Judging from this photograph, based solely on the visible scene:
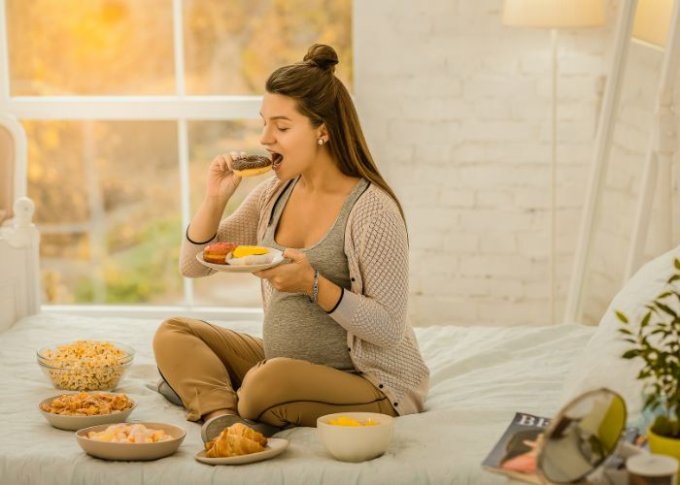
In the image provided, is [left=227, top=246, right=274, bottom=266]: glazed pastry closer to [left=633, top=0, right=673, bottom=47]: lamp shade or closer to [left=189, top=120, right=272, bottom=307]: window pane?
[left=633, top=0, right=673, bottom=47]: lamp shade

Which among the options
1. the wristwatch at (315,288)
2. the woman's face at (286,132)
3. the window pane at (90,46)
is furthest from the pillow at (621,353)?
the window pane at (90,46)

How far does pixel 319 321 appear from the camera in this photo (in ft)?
8.67

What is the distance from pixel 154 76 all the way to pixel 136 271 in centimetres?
111

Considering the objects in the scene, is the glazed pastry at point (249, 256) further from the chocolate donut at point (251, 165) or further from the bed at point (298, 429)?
the bed at point (298, 429)

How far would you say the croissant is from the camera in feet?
7.58

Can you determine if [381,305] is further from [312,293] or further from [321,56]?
[321,56]

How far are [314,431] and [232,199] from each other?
380cm

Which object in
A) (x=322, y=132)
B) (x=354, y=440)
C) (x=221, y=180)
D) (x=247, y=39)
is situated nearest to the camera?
(x=354, y=440)

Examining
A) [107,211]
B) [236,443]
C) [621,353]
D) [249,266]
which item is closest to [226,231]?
[249,266]

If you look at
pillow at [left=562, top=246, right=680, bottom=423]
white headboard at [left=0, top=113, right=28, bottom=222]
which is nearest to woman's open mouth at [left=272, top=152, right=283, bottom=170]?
pillow at [left=562, top=246, right=680, bottom=423]

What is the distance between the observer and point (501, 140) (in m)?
4.46

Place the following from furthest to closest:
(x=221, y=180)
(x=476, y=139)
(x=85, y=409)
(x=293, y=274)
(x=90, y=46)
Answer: (x=90, y=46)
(x=476, y=139)
(x=221, y=180)
(x=85, y=409)
(x=293, y=274)

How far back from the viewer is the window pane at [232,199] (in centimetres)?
610

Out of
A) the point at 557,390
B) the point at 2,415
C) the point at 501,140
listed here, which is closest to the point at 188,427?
the point at 2,415
